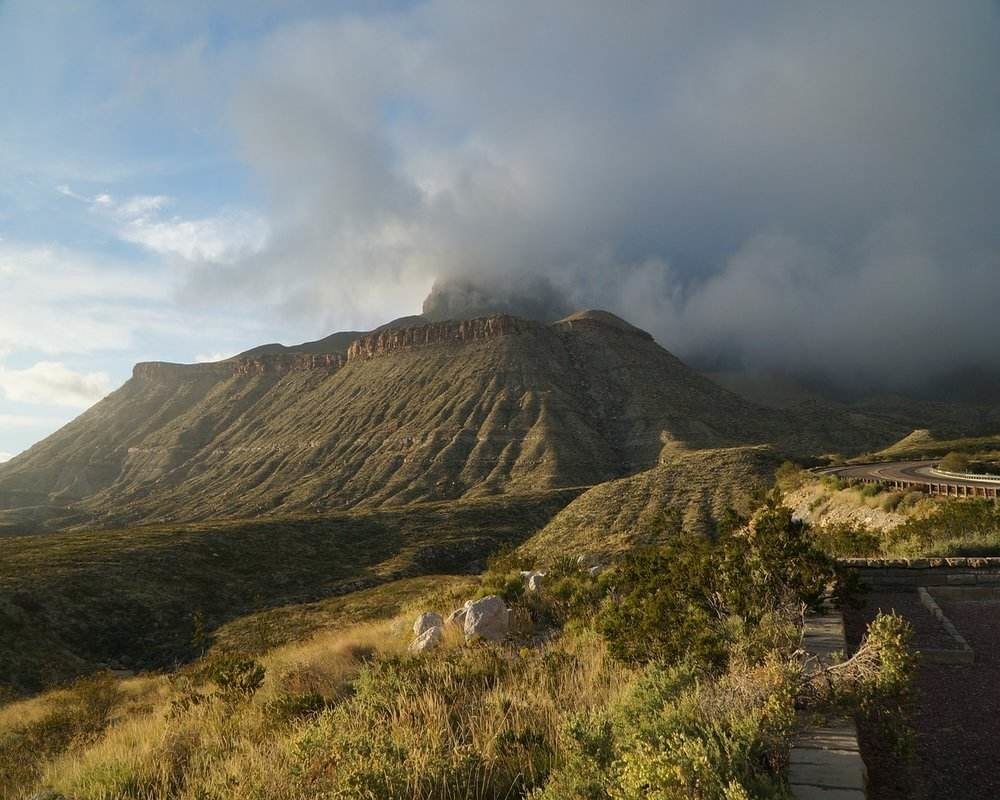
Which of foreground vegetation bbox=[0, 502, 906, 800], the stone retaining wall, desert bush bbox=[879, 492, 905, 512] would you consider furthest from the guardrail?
foreground vegetation bbox=[0, 502, 906, 800]

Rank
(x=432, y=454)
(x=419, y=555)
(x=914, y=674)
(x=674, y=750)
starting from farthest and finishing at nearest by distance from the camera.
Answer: (x=432, y=454), (x=419, y=555), (x=914, y=674), (x=674, y=750)

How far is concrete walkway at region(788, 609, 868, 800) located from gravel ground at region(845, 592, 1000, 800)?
15.3 inches

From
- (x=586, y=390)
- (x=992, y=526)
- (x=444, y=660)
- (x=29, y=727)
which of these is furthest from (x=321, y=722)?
(x=586, y=390)

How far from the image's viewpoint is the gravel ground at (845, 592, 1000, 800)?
454cm

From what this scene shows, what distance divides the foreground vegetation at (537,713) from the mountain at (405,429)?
70.3m

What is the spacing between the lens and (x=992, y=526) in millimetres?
15633

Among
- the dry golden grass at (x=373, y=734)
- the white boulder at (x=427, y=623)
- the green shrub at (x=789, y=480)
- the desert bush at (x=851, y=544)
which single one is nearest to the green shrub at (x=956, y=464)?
the green shrub at (x=789, y=480)

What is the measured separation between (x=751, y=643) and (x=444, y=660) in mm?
4132

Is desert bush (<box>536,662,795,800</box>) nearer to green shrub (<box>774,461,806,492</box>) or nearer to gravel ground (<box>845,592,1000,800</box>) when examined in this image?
gravel ground (<box>845,592,1000,800</box>)

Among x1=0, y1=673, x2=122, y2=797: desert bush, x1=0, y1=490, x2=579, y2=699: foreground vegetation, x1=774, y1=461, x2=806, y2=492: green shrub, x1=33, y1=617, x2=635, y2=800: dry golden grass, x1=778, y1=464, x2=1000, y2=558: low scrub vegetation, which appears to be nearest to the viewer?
x1=33, y1=617, x2=635, y2=800: dry golden grass

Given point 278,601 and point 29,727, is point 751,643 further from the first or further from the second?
point 278,601

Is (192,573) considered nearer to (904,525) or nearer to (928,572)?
(904,525)

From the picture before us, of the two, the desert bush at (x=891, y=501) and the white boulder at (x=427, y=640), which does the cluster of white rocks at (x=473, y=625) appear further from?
the desert bush at (x=891, y=501)

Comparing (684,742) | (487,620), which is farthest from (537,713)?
(487,620)
